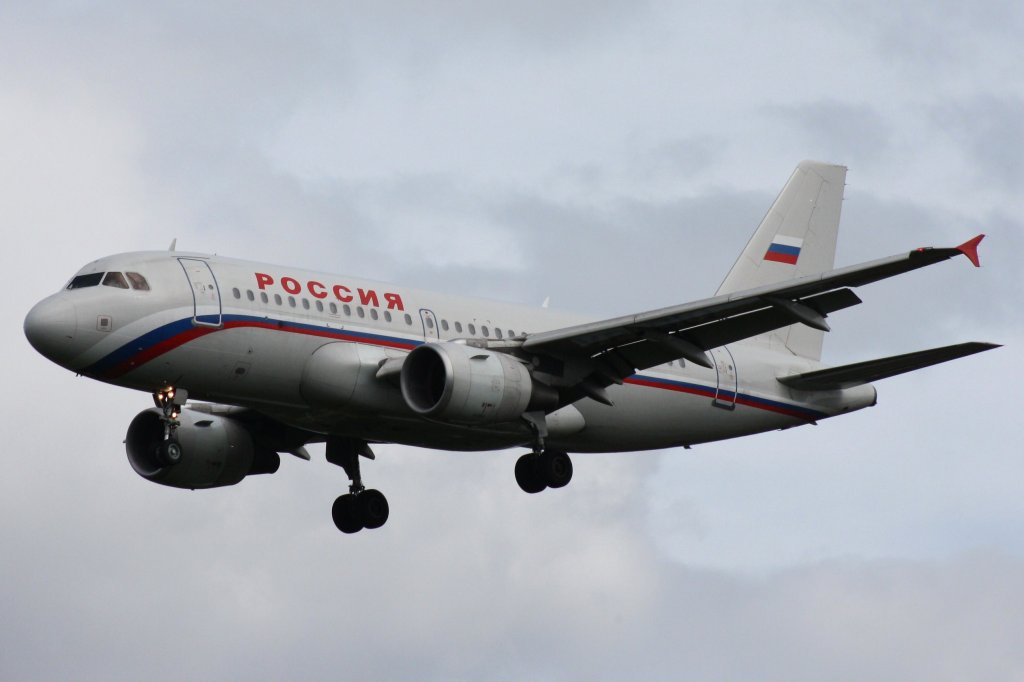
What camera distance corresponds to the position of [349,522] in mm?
49281

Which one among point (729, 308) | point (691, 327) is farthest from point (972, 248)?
point (691, 327)

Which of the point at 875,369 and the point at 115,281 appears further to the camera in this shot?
the point at 875,369

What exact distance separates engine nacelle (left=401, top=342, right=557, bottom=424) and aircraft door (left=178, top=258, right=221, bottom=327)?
14.0ft

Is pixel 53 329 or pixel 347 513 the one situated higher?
pixel 347 513

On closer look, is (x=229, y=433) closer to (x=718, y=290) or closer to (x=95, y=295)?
(x=95, y=295)

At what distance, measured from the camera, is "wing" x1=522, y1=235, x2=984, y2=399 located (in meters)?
39.5

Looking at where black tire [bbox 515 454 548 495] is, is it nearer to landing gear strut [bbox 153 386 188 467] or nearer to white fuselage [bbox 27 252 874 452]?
white fuselage [bbox 27 252 874 452]

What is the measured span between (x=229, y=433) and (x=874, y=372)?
16.0m

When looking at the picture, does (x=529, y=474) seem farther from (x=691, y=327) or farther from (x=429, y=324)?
(x=691, y=327)

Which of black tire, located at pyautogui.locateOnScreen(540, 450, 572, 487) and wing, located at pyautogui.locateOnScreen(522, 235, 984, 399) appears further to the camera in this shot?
black tire, located at pyautogui.locateOnScreen(540, 450, 572, 487)

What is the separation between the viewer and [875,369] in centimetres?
4784

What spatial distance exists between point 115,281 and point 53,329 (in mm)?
1795

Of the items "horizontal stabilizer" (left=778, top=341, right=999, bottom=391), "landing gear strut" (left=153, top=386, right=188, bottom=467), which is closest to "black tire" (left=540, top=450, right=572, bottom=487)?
"horizontal stabilizer" (left=778, top=341, right=999, bottom=391)

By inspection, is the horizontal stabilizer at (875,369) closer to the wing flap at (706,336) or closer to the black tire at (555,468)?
the wing flap at (706,336)
